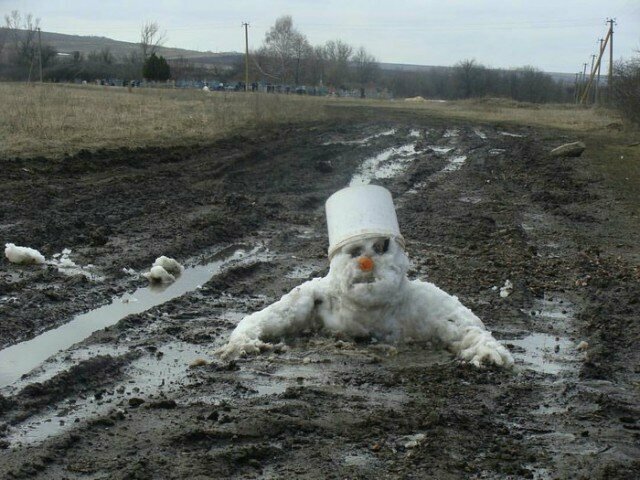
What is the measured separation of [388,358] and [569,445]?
2.04 metres

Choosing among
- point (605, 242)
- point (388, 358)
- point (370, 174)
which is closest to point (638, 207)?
point (605, 242)

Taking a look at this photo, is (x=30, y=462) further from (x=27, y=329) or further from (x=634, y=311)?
(x=634, y=311)

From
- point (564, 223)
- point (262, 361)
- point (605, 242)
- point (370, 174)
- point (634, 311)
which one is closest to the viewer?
point (262, 361)

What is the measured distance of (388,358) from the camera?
24.2 feet

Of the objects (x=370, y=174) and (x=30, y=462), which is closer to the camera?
(x=30, y=462)

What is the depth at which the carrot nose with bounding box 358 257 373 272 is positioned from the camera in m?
7.45

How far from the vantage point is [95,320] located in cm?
845

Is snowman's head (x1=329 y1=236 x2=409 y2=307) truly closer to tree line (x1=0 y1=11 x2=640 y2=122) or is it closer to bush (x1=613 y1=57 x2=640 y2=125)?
bush (x1=613 y1=57 x2=640 y2=125)

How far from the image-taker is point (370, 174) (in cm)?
2116

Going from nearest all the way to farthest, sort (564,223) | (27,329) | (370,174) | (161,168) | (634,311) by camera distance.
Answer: (27,329)
(634,311)
(564,223)
(161,168)
(370,174)

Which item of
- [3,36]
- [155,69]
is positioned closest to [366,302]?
[155,69]

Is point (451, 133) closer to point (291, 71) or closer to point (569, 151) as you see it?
point (569, 151)

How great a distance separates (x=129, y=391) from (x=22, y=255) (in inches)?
167

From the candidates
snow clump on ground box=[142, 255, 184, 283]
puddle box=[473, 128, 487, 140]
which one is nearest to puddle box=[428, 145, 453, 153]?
puddle box=[473, 128, 487, 140]
